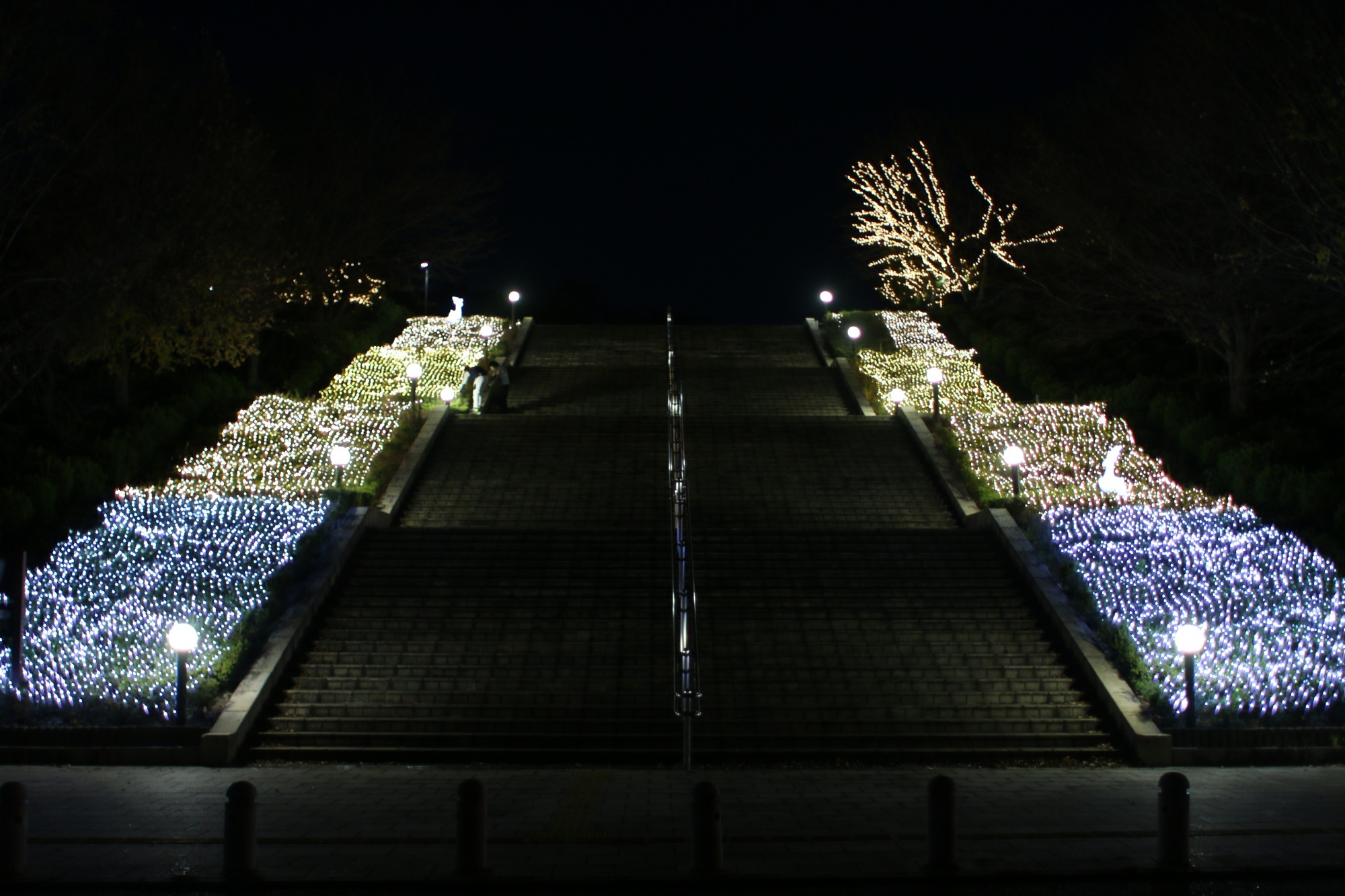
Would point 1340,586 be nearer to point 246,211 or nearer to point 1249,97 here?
point 1249,97

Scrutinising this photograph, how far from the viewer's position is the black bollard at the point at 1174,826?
6.85 meters

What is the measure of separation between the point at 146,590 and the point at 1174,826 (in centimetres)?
1156

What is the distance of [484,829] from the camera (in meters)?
6.81

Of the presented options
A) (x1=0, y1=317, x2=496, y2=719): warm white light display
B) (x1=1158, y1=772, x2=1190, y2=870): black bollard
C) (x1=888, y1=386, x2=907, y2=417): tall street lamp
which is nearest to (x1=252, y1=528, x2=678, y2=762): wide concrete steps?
(x1=0, y1=317, x2=496, y2=719): warm white light display

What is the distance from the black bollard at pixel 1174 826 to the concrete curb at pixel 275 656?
789 centimetres

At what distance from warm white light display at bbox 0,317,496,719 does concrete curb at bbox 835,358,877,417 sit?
910 cm

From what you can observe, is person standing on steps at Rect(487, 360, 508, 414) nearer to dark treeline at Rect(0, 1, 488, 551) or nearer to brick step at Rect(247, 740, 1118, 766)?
dark treeline at Rect(0, 1, 488, 551)

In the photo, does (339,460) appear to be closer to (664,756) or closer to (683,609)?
(683,609)

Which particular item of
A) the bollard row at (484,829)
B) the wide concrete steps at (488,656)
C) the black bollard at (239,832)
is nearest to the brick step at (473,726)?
the wide concrete steps at (488,656)

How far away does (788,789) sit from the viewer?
9.52 metres

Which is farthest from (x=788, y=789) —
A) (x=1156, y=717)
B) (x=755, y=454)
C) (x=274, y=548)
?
(x=755, y=454)

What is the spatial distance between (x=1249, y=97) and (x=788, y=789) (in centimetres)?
1434

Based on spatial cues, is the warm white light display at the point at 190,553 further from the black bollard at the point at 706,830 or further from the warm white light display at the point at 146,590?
the black bollard at the point at 706,830

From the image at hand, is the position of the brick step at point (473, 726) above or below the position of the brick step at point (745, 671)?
below
